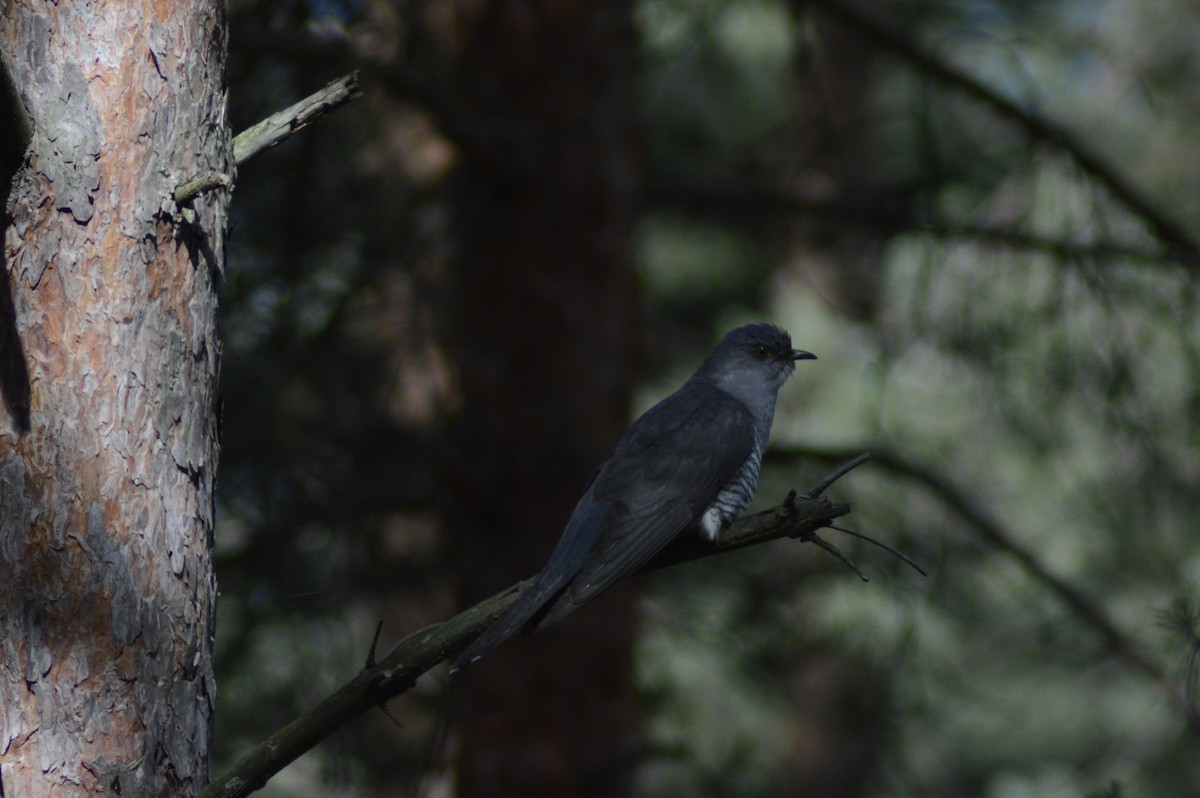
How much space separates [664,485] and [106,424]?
1554mm

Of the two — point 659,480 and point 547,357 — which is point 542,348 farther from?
point 659,480

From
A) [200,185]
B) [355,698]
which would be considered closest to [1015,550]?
[355,698]

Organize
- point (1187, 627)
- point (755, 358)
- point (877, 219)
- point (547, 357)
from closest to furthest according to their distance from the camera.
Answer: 1. point (1187, 627)
2. point (755, 358)
3. point (547, 357)
4. point (877, 219)

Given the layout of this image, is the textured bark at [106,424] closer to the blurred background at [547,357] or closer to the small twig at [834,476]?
the small twig at [834,476]

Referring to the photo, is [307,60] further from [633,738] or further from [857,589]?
[857,589]

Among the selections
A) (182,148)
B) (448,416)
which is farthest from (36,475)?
(448,416)

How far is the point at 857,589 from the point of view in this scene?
804 centimetres

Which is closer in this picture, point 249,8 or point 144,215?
point 144,215

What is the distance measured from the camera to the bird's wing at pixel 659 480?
283 centimetres

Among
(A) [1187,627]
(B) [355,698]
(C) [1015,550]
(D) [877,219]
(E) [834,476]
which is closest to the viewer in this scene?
(B) [355,698]

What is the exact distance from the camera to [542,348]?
19.4 ft

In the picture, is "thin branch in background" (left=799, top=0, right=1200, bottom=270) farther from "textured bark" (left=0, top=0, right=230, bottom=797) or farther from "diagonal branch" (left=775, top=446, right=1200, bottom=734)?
"textured bark" (left=0, top=0, right=230, bottom=797)

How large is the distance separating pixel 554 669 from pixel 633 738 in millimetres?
518

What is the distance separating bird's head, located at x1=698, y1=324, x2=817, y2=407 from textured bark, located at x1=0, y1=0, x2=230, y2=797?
245cm
